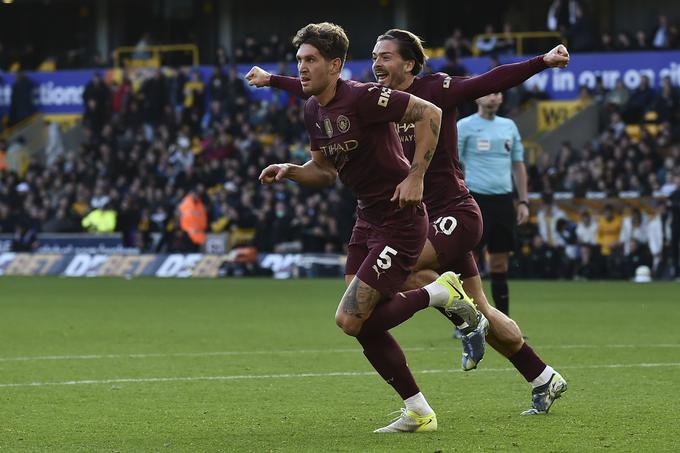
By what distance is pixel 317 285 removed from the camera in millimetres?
24359

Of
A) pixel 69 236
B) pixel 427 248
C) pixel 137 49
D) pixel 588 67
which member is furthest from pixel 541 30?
pixel 427 248

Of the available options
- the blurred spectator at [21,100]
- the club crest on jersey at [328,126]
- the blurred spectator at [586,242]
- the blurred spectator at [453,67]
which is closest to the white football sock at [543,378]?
the club crest on jersey at [328,126]

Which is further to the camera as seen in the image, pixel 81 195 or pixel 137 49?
pixel 137 49

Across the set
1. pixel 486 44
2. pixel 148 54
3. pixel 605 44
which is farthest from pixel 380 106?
pixel 148 54

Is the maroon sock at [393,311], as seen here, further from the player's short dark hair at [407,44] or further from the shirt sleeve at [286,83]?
the shirt sleeve at [286,83]

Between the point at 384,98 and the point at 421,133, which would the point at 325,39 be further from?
the point at 421,133

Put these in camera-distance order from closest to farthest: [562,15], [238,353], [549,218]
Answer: [238,353]
[549,218]
[562,15]

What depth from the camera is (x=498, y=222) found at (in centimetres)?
1314

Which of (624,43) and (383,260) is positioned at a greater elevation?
(624,43)

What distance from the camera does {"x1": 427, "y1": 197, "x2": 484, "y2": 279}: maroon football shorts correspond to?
878 centimetres

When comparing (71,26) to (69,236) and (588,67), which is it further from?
(588,67)

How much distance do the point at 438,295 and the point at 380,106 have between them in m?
1.12

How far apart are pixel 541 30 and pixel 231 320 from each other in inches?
890

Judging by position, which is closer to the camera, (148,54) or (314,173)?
(314,173)
